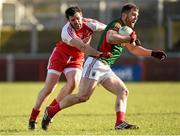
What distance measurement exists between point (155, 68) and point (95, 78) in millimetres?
20977

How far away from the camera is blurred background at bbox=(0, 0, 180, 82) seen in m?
31.2

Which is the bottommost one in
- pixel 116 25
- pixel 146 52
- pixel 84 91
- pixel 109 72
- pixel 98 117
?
pixel 98 117

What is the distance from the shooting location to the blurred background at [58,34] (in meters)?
31.2

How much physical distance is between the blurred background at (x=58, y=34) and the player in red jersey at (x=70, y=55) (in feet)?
64.2

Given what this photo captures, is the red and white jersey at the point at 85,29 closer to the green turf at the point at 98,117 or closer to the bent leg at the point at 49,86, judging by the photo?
the bent leg at the point at 49,86

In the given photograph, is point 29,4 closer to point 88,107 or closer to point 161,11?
point 161,11

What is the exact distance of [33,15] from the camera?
35.9 meters

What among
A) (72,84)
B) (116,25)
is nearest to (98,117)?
(72,84)

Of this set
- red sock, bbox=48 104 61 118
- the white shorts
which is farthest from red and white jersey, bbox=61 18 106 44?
red sock, bbox=48 104 61 118

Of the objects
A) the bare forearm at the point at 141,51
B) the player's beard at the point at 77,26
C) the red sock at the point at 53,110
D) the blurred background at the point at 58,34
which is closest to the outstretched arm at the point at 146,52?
the bare forearm at the point at 141,51

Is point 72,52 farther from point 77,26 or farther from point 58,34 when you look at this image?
point 58,34

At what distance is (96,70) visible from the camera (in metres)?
10.5

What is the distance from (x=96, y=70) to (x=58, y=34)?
2414cm

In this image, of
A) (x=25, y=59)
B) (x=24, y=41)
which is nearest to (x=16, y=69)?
(x=25, y=59)
